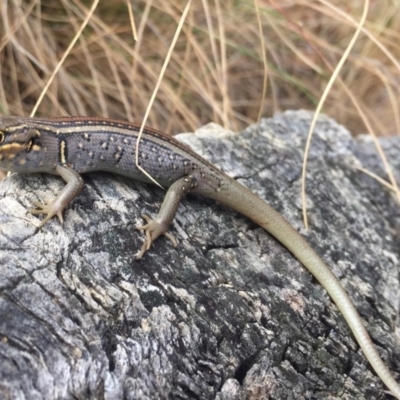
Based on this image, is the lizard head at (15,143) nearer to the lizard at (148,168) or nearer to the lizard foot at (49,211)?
the lizard at (148,168)

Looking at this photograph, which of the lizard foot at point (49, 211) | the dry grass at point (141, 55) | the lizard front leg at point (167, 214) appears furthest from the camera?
the dry grass at point (141, 55)

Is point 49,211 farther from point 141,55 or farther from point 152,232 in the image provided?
point 141,55

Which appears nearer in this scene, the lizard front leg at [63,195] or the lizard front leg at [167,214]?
the lizard front leg at [63,195]

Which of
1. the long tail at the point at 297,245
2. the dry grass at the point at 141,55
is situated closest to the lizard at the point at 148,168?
the long tail at the point at 297,245

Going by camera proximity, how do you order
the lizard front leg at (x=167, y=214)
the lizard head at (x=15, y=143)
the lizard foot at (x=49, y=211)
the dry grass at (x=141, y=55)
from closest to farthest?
the lizard foot at (x=49, y=211)
the lizard front leg at (x=167, y=214)
the lizard head at (x=15, y=143)
the dry grass at (x=141, y=55)

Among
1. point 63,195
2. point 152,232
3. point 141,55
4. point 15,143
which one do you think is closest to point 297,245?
point 152,232

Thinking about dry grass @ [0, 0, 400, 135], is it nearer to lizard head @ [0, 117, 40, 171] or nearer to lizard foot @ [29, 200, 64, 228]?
lizard head @ [0, 117, 40, 171]
